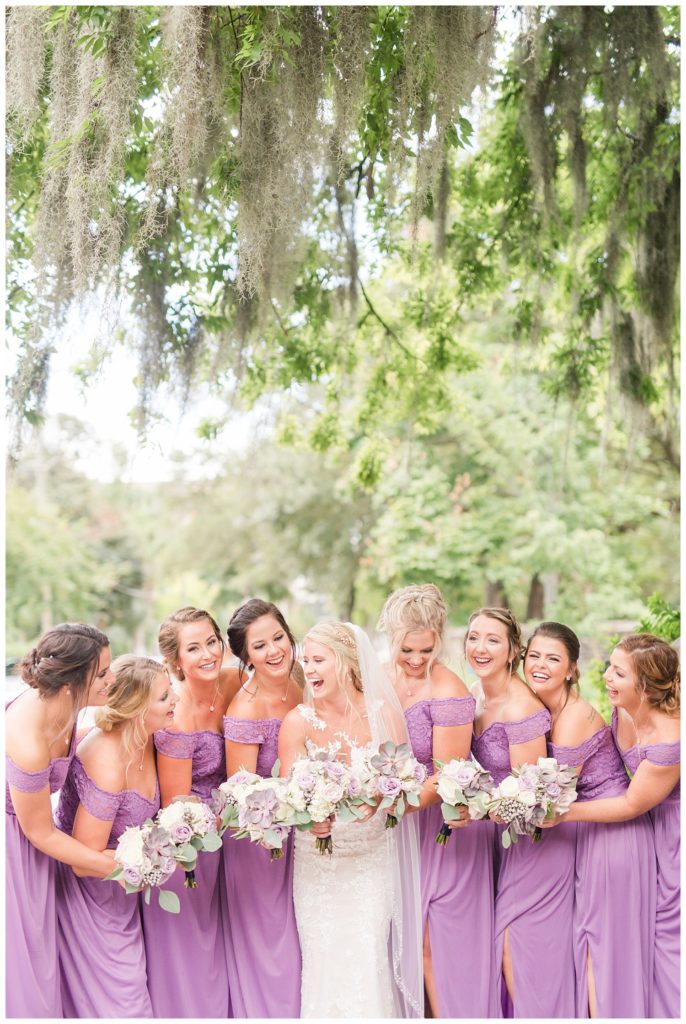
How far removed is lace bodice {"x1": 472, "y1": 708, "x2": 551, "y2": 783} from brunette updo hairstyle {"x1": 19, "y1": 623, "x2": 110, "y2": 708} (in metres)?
1.67

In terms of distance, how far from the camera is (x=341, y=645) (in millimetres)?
3740

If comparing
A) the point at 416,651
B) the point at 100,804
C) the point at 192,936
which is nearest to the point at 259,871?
the point at 192,936

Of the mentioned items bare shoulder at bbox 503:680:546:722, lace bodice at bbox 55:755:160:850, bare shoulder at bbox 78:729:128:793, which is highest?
bare shoulder at bbox 503:680:546:722

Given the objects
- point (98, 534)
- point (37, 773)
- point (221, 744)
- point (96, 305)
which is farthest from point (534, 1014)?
point (98, 534)

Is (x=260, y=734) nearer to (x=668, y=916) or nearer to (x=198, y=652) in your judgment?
(x=198, y=652)

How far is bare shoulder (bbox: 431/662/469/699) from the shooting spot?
3.81 metres

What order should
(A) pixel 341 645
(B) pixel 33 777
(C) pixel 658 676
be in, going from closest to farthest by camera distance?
1. (B) pixel 33 777
2. (C) pixel 658 676
3. (A) pixel 341 645

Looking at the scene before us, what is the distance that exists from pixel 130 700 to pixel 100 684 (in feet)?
0.44

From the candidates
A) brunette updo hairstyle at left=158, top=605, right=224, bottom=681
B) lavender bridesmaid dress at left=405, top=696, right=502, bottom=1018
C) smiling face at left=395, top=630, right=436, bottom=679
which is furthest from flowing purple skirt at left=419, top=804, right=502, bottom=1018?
brunette updo hairstyle at left=158, top=605, right=224, bottom=681

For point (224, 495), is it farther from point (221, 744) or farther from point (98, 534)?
point (221, 744)

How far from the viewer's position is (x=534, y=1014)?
12.1 ft

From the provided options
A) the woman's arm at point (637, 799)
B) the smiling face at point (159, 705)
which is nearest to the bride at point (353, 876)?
the smiling face at point (159, 705)

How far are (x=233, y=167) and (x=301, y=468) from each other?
12.5m

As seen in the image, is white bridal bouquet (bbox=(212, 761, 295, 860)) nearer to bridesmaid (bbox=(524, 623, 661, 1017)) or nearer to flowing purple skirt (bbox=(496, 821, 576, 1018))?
flowing purple skirt (bbox=(496, 821, 576, 1018))
